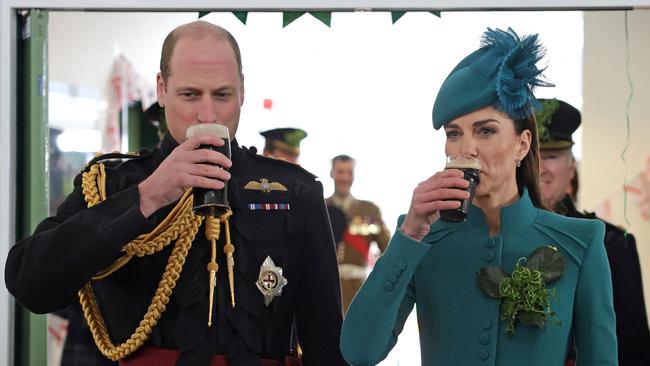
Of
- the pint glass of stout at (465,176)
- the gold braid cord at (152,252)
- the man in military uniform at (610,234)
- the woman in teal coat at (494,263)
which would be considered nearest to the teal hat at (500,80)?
the woman in teal coat at (494,263)

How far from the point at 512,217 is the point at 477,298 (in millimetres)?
212

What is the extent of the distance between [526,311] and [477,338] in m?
0.13

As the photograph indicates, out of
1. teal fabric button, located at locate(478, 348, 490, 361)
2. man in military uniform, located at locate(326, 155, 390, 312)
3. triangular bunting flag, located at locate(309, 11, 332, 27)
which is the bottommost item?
teal fabric button, located at locate(478, 348, 490, 361)

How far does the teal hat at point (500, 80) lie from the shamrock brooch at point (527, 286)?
35 cm

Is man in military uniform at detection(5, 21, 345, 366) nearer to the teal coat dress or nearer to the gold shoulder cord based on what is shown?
the gold shoulder cord

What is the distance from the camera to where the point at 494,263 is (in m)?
2.12

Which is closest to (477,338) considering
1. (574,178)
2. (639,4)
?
(574,178)

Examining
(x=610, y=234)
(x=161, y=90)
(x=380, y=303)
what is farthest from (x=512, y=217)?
(x=161, y=90)

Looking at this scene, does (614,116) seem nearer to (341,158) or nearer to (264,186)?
(341,158)

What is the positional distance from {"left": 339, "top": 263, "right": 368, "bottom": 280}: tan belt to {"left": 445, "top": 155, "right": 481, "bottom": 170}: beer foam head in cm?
66

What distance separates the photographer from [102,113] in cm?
270

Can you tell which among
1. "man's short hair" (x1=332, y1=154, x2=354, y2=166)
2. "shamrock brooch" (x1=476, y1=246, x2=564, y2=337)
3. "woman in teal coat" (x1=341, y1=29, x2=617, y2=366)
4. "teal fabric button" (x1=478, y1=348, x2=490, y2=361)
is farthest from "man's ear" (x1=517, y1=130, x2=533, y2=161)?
"man's short hair" (x1=332, y1=154, x2=354, y2=166)

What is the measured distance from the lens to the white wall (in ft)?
8.27

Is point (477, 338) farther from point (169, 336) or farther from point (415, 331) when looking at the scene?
point (169, 336)
